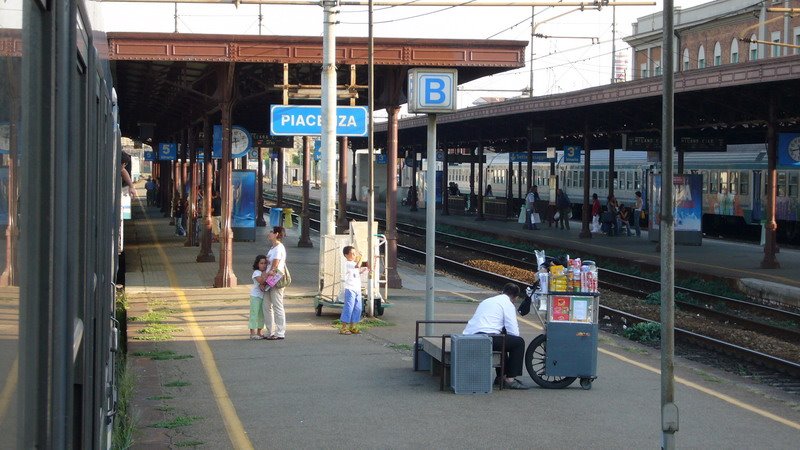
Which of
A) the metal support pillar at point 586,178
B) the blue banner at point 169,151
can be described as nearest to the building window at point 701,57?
the metal support pillar at point 586,178

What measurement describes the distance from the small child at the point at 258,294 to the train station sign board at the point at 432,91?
3.90 metres

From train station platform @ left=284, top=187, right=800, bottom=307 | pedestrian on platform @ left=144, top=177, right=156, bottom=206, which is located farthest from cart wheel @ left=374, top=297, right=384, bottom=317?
pedestrian on platform @ left=144, top=177, right=156, bottom=206

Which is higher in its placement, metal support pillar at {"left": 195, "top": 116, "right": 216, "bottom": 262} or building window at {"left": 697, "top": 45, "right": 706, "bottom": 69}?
building window at {"left": 697, "top": 45, "right": 706, "bottom": 69}

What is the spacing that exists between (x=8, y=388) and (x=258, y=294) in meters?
12.7

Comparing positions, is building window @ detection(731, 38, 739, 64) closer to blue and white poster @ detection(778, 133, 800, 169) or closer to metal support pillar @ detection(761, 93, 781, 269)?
blue and white poster @ detection(778, 133, 800, 169)

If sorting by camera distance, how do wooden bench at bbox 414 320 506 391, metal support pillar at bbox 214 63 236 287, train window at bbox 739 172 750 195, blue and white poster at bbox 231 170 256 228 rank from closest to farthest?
1. wooden bench at bbox 414 320 506 391
2. metal support pillar at bbox 214 63 236 287
3. blue and white poster at bbox 231 170 256 228
4. train window at bbox 739 172 750 195

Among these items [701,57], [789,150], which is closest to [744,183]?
[789,150]

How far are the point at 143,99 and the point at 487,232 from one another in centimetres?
1646

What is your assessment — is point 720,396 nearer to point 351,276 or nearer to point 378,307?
point 351,276

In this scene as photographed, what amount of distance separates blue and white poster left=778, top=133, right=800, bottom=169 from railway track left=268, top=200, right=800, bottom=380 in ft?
15.3

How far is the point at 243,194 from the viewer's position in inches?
1195

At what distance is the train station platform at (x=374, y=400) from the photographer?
9.09m

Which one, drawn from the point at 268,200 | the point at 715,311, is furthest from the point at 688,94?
the point at 268,200

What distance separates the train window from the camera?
39.0 m
